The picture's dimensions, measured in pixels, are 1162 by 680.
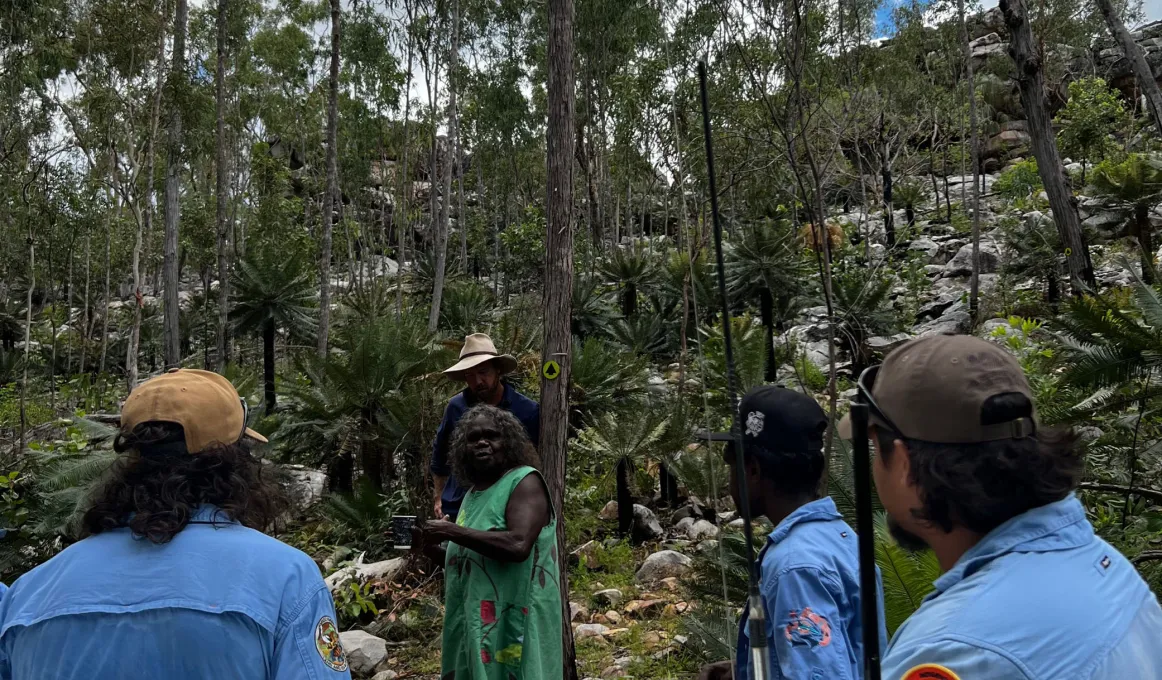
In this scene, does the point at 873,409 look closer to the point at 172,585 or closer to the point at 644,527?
the point at 172,585

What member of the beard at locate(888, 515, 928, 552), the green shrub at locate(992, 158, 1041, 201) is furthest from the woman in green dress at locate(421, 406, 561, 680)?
the green shrub at locate(992, 158, 1041, 201)

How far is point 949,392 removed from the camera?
1247 millimetres

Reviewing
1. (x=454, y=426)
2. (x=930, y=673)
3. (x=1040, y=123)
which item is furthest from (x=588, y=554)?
(x=930, y=673)

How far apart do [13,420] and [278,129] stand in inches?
820

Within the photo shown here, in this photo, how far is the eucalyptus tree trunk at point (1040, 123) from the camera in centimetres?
867

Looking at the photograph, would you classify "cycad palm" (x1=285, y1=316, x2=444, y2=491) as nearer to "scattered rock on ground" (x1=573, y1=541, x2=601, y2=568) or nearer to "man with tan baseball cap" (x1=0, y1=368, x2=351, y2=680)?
"scattered rock on ground" (x1=573, y1=541, x2=601, y2=568)

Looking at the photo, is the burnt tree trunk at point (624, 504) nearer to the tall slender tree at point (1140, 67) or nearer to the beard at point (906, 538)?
the tall slender tree at point (1140, 67)

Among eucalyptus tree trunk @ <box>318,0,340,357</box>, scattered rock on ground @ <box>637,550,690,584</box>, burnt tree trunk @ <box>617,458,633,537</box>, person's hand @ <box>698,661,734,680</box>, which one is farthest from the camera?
eucalyptus tree trunk @ <box>318,0,340,357</box>

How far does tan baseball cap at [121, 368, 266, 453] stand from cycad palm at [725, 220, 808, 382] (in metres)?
13.7

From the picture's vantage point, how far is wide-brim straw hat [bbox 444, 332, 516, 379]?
15.9 feet

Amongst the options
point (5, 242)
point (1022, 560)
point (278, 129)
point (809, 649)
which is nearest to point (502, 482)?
point (809, 649)

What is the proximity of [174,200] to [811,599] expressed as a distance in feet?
57.5

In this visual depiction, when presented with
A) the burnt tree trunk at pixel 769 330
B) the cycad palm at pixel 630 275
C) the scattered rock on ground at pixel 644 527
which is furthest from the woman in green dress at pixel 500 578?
the cycad palm at pixel 630 275

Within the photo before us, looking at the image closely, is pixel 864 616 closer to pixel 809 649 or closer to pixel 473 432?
pixel 809 649
